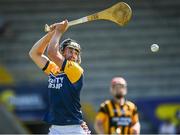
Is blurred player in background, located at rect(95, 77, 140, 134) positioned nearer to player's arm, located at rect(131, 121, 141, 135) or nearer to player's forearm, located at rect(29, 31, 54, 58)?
player's arm, located at rect(131, 121, 141, 135)

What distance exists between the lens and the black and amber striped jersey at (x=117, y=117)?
989cm

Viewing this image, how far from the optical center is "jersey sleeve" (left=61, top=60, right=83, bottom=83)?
7090mm

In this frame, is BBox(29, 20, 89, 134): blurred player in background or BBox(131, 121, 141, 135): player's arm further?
BBox(131, 121, 141, 135): player's arm

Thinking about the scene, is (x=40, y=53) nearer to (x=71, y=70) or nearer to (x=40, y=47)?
(x=40, y=47)

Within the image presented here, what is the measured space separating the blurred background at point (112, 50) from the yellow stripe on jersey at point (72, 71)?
25.1 ft

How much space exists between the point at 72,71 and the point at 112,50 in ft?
31.8

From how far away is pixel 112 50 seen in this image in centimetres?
1675

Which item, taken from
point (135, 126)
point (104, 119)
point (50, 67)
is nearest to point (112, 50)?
point (104, 119)

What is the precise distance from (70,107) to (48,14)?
10293 mm

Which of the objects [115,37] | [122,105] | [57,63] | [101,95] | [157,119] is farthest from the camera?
[115,37]

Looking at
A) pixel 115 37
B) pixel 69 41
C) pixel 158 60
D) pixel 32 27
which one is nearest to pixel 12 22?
pixel 32 27

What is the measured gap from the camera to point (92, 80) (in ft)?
53.0

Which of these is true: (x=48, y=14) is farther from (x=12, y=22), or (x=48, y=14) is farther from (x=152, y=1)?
(x=152, y=1)

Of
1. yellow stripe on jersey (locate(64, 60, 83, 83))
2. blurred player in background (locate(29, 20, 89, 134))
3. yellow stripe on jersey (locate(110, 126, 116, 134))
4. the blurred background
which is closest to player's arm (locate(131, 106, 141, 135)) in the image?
yellow stripe on jersey (locate(110, 126, 116, 134))
